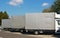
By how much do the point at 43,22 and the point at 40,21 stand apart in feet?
1.82

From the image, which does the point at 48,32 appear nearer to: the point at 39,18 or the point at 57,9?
the point at 39,18

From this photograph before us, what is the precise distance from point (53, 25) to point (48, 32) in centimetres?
184

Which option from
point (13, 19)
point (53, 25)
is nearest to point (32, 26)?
point (53, 25)

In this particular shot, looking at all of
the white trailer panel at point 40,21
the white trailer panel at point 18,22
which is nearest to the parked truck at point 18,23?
the white trailer panel at point 18,22

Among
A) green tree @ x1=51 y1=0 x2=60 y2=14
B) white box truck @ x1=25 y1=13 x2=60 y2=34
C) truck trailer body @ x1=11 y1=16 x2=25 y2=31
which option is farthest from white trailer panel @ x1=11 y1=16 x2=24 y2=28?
green tree @ x1=51 y1=0 x2=60 y2=14

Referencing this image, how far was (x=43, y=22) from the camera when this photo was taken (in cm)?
3095

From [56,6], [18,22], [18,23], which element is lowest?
[18,23]

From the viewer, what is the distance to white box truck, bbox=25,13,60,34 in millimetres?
30344

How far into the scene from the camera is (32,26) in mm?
31703

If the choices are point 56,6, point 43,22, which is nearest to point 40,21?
point 43,22

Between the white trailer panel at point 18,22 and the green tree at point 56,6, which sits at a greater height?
the green tree at point 56,6

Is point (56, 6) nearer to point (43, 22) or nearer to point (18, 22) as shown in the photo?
point (18, 22)

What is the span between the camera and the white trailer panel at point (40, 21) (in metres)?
30.5

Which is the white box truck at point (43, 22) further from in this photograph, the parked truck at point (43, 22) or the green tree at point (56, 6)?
the green tree at point (56, 6)
